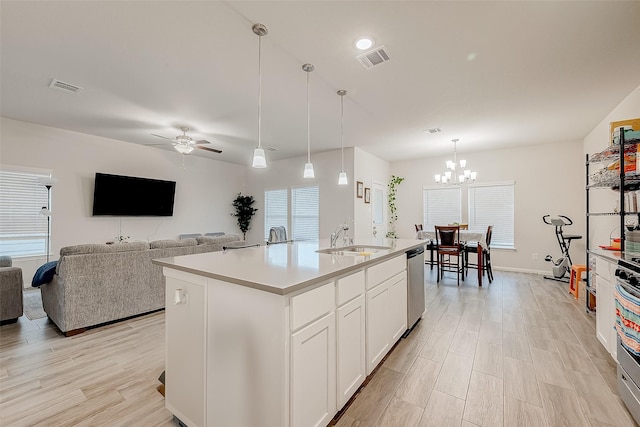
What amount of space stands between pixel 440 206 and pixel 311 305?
19.9 feet

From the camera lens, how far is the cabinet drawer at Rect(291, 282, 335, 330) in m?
1.26

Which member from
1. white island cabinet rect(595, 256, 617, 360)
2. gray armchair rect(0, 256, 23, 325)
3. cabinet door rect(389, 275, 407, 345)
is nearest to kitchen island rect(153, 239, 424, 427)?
cabinet door rect(389, 275, 407, 345)

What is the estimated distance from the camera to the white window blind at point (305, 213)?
634 cm

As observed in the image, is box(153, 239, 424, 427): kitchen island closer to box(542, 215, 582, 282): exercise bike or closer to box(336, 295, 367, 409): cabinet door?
box(336, 295, 367, 409): cabinet door

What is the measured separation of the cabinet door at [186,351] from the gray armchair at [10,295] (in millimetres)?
2818

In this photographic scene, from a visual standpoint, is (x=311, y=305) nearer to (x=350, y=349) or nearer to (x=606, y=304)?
(x=350, y=349)

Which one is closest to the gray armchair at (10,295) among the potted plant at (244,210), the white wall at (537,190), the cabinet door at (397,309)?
the cabinet door at (397,309)

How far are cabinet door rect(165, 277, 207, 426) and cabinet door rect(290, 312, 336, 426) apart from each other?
0.56m

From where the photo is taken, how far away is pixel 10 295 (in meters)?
3.02

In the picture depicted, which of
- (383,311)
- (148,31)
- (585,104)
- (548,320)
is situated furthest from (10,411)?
(585,104)

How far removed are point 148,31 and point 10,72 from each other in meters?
1.89

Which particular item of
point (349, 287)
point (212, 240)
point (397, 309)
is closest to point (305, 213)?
point (212, 240)

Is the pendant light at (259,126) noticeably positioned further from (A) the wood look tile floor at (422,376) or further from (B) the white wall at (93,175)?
(B) the white wall at (93,175)

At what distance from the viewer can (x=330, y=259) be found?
6.27 feet
